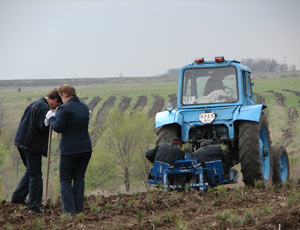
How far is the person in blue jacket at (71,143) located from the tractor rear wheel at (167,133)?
123 inches

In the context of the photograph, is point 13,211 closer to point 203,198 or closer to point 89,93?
point 203,198

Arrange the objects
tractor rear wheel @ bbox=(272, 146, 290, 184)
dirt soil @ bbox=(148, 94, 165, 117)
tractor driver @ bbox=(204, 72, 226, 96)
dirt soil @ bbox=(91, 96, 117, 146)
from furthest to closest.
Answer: dirt soil @ bbox=(148, 94, 165, 117)
dirt soil @ bbox=(91, 96, 117, 146)
tractor rear wheel @ bbox=(272, 146, 290, 184)
tractor driver @ bbox=(204, 72, 226, 96)

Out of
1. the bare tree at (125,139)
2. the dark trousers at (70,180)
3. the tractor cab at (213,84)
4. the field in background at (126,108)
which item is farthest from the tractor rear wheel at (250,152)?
the bare tree at (125,139)

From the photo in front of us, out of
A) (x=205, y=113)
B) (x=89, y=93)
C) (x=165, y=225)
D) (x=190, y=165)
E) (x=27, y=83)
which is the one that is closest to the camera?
(x=165, y=225)

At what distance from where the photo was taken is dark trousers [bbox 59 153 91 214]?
23.1 feet

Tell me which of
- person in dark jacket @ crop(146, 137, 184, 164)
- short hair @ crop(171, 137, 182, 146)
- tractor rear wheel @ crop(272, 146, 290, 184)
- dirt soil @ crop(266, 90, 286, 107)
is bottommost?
dirt soil @ crop(266, 90, 286, 107)

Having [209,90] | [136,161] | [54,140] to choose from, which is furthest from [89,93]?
[209,90]

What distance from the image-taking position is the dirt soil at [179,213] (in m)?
5.71

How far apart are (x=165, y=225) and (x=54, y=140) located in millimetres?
48046

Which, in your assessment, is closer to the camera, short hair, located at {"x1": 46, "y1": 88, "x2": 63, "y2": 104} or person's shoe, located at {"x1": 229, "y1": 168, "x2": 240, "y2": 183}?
short hair, located at {"x1": 46, "y1": 88, "x2": 63, "y2": 104}

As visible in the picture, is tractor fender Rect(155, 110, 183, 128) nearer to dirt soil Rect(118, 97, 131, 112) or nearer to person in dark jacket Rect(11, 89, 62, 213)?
person in dark jacket Rect(11, 89, 62, 213)

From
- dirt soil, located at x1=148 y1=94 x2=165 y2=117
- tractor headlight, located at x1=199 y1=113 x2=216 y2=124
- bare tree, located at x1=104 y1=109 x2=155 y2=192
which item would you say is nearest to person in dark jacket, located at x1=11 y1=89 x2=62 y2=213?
tractor headlight, located at x1=199 y1=113 x2=216 y2=124

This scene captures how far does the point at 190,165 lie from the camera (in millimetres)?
9234

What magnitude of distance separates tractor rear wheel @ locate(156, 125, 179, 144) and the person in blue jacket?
312cm
